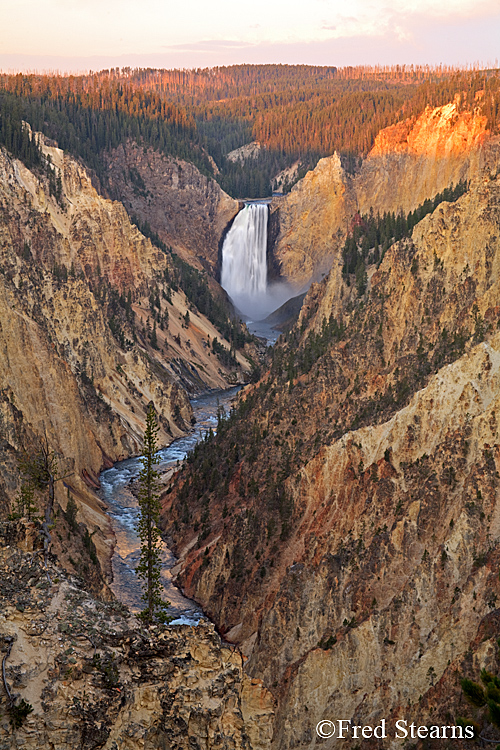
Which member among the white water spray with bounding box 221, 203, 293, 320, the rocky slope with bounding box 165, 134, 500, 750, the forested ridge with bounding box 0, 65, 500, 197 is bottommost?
the white water spray with bounding box 221, 203, 293, 320

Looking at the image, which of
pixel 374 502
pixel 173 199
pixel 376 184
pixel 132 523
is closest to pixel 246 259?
pixel 173 199

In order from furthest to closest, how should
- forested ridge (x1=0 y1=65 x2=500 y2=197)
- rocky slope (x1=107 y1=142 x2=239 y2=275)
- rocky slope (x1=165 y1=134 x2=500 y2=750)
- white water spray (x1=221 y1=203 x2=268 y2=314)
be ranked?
white water spray (x1=221 y1=203 x2=268 y2=314)
rocky slope (x1=107 y1=142 x2=239 y2=275)
forested ridge (x1=0 y1=65 x2=500 y2=197)
rocky slope (x1=165 y1=134 x2=500 y2=750)

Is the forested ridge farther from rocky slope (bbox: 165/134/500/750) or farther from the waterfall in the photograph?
rocky slope (bbox: 165/134/500/750)

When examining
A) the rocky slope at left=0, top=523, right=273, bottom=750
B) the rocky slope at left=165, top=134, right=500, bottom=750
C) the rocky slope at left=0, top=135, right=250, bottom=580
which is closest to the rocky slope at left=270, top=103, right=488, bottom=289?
the rocky slope at left=0, top=135, right=250, bottom=580

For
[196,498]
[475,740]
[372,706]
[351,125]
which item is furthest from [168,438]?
[351,125]

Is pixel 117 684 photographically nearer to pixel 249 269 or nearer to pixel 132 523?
pixel 132 523

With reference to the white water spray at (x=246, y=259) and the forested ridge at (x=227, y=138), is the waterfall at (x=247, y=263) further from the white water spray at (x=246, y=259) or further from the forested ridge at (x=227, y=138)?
the forested ridge at (x=227, y=138)
